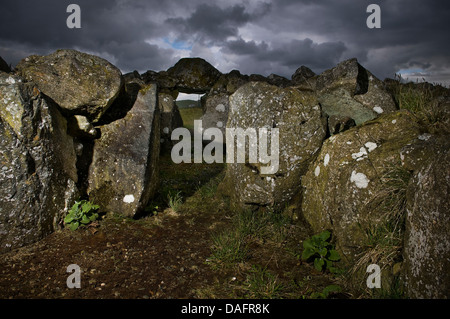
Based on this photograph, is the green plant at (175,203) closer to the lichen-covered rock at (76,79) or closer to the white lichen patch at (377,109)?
the lichen-covered rock at (76,79)

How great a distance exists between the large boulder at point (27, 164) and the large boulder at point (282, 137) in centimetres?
329

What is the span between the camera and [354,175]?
398 cm

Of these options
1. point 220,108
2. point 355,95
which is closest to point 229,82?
point 220,108

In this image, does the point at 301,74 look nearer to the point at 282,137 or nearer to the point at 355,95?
the point at 355,95

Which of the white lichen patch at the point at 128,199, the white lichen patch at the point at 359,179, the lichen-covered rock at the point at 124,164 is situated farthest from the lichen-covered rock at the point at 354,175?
the white lichen patch at the point at 128,199

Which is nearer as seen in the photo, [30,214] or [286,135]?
[30,214]

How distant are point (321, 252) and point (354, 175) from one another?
3.77 feet

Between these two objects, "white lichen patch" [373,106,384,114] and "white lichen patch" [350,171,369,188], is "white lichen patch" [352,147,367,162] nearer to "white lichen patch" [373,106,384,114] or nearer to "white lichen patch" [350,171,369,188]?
"white lichen patch" [350,171,369,188]

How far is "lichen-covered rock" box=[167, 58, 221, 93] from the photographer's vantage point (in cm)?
1457

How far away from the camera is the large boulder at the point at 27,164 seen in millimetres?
4262

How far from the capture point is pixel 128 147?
5.60m
